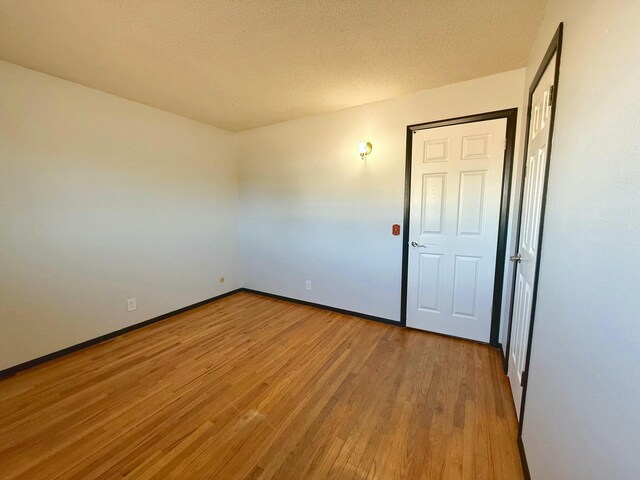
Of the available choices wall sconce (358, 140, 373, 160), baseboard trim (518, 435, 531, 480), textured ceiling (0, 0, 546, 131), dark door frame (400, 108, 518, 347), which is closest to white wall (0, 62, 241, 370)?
textured ceiling (0, 0, 546, 131)

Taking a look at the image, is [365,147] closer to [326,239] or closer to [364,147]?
[364,147]

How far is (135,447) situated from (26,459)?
540 millimetres

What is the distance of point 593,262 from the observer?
0.78 m

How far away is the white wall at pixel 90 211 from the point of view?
2.08 m

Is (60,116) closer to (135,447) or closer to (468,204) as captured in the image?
(135,447)

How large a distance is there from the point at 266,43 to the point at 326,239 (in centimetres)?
206

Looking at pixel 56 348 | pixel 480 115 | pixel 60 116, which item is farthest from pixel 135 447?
pixel 480 115

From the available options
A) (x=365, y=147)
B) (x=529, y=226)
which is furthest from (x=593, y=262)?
(x=365, y=147)

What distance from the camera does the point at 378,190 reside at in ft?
9.37

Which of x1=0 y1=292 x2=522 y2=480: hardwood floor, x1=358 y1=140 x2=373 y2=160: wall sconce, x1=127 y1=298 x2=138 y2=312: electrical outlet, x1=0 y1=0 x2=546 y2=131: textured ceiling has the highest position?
→ x1=0 y1=0 x2=546 y2=131: textured ceiling

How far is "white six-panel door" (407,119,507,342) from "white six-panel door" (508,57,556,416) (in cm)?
44

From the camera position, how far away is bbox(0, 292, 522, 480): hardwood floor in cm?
136

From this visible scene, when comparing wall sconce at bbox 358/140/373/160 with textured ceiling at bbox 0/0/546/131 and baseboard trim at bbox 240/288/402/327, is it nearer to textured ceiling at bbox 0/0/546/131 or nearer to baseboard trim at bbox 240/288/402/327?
textured ceiling at bbox 0/0/546/131

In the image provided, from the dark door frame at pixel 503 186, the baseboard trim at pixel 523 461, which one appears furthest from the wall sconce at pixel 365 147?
the baseboard trim at pixel 523 461
